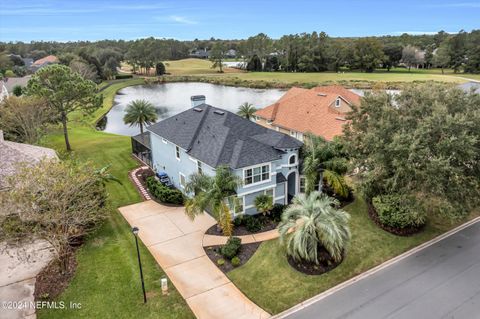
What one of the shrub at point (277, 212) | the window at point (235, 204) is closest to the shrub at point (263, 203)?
the shrub at point (277, 212)

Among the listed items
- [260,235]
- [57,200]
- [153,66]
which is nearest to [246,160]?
[260,235]

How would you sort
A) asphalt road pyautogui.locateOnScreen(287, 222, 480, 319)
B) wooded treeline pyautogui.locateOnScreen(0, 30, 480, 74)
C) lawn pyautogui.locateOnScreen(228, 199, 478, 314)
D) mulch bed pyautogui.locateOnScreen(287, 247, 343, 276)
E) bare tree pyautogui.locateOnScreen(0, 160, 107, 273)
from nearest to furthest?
asphalt road pyautogui.locateOnScreen(287, 222, 480, 319)
bare tree pyautogui.locateOnScreen(0, 160, 107, 273)
lawn pyautogui.locateOnScreen(228, 199, 478, 314)
mulch bed pyautogui.locateOnScreen(287, 247, 343, 276)
wooded treeline pyautogui.locateOnScreen(0, 30, 480, 74)

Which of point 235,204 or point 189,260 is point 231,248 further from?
point 235,204

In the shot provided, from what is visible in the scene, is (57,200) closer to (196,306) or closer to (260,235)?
(196,306)

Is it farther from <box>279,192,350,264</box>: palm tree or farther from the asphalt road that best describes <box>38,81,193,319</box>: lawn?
the asphalt road

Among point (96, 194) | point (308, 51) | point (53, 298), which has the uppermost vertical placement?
point (308, 51)

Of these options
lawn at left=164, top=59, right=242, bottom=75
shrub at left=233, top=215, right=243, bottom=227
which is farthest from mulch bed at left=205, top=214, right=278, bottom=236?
lawn at left=164, top=59, right=242, bottom=75
